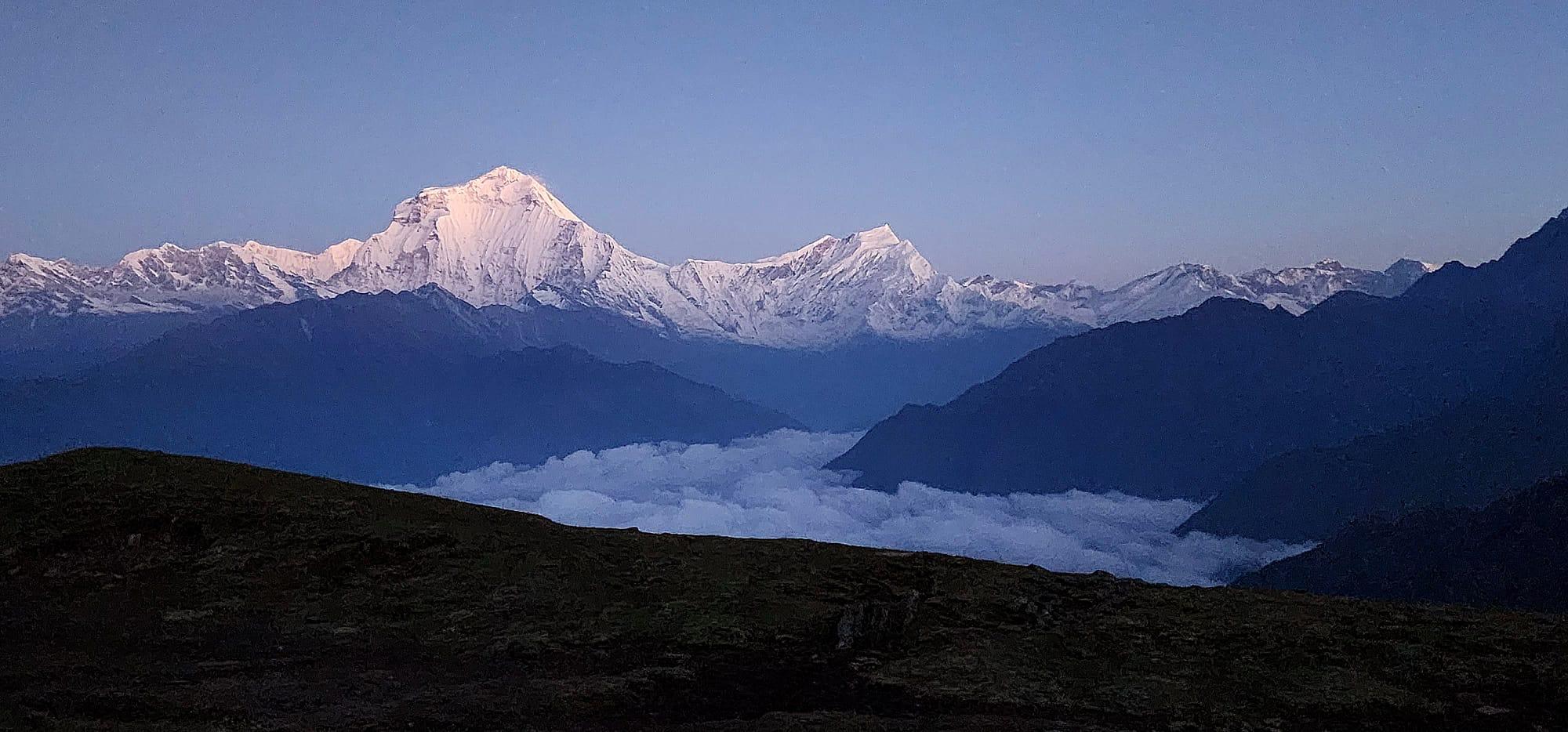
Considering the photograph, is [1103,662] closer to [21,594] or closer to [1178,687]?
[1178,687]

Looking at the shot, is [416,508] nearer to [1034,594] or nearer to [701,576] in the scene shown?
[701,576]

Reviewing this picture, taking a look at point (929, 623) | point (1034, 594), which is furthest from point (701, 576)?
point (1034, 594)

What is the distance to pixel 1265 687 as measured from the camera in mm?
24516

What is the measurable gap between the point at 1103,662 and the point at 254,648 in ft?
77.4

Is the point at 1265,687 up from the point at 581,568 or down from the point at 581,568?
down

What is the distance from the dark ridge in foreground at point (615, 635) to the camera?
862 inches

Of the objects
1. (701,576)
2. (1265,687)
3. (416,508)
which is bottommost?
(1265,687)

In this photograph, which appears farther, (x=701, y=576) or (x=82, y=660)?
(x=701, y=576)

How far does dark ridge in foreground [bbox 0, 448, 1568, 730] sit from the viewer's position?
71.8ft

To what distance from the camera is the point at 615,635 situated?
28031mm

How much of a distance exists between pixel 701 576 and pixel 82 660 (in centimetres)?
1832

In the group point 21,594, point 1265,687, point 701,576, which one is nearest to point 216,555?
point 21,594

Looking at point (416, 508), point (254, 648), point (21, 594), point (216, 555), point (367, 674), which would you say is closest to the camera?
point (367, 674)

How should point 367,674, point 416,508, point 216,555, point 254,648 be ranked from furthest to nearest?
point 416,508 < point 216,555 < point 254,648 < point 367,674
